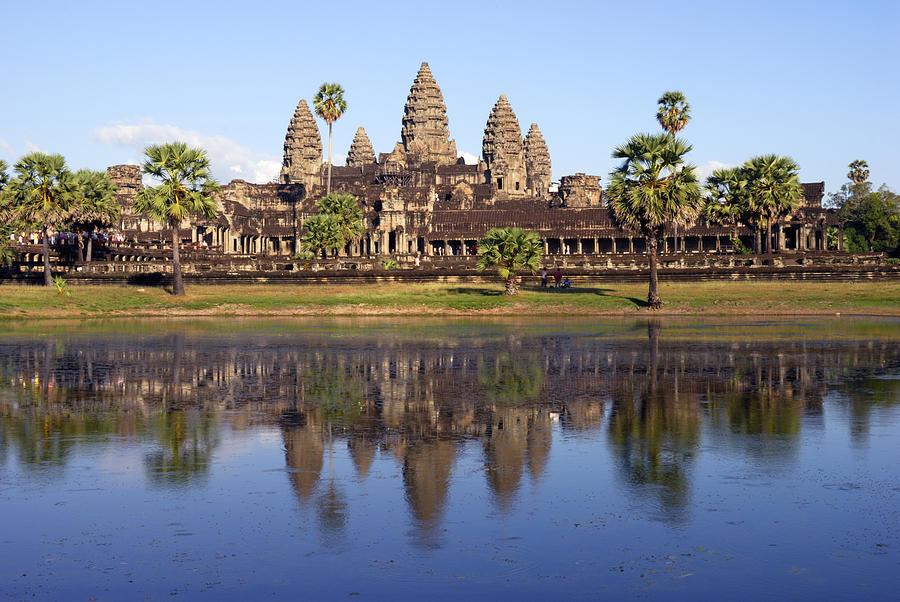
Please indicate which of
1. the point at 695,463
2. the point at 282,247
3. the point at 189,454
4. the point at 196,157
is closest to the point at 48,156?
the point at 196,157

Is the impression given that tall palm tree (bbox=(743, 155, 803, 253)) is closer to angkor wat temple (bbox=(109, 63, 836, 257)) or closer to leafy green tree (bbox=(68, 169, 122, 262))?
angkor wat temple (bbox=(109, 63, 836, 257))

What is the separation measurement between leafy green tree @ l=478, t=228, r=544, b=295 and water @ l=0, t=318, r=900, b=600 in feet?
101

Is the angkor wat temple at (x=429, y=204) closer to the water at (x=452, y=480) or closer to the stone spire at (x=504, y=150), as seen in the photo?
the stone spire at (x=504, y=150)

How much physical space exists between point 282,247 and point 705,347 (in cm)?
11730

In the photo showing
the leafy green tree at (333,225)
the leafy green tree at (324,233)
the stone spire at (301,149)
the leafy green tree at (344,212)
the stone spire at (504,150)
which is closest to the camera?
the leafy green tree at (324,233)

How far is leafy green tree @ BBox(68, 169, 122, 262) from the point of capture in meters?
69.0

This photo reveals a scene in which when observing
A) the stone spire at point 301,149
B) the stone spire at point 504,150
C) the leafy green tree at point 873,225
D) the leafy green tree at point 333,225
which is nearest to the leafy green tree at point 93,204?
the leafy green tree at point 333,225

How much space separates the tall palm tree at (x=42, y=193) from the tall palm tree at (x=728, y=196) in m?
45.1

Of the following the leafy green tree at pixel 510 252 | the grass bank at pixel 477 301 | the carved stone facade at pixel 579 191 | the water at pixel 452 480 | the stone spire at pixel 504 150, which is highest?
the stone spire at pixel 504 150

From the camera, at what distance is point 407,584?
348 inches

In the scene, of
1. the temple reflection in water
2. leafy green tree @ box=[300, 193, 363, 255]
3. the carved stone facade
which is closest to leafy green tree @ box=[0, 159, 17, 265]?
leafy green tree @ box=[300, 193, 363, 255]

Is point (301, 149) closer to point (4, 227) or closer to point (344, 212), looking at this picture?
point (344, 212)

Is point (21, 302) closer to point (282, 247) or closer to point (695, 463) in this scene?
point (695, 463)

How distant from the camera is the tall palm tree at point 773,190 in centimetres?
7231
